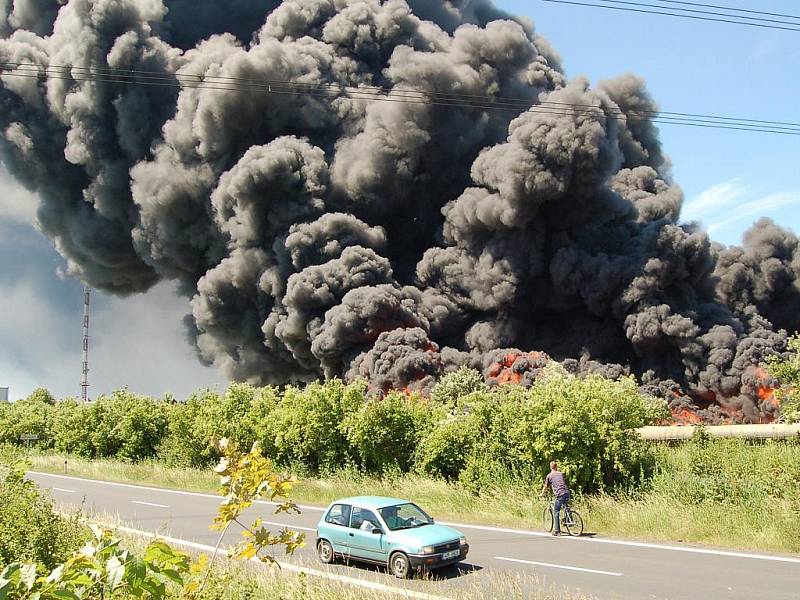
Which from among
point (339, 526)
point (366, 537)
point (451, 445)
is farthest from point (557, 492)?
point (451, 445)

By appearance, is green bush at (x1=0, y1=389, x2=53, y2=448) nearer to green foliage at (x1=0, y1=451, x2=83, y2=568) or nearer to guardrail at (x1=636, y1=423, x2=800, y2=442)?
guardrail at (x1=636, y1=423, x2=800, y2=442)

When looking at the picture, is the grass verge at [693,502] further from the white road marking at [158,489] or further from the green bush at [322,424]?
the green bush at [322,424]

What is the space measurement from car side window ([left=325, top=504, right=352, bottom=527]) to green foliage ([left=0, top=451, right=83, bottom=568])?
13.1 feet

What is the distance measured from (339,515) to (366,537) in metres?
0.82

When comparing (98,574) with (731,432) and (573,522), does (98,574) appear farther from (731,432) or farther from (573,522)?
(731,432)

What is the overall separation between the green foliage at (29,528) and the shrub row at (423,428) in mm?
2006

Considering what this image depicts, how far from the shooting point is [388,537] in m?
11.9

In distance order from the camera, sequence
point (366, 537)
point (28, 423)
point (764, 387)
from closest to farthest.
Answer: point (366, 537)
point (764, 387)
point (28, 423)

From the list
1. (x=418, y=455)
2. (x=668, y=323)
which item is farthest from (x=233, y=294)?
(x=418, y=455)

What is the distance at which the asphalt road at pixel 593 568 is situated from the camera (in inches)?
400

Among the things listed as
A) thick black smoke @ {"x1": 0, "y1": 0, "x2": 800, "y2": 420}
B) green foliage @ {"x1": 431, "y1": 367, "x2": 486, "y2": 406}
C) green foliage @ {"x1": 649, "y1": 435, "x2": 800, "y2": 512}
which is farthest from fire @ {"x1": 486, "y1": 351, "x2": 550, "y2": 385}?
green foliage @ {"x1": 649, "y1": 435, "x2": 800, "y2": 512}

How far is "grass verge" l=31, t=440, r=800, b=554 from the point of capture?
14000 millimetres

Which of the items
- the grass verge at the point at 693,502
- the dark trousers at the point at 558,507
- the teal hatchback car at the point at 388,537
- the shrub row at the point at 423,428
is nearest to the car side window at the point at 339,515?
the teal hatchback car at the point at 388,537

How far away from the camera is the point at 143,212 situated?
51969mm
